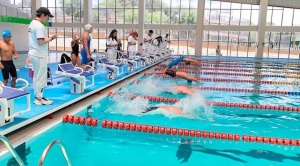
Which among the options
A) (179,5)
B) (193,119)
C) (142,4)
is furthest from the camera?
(179,5)

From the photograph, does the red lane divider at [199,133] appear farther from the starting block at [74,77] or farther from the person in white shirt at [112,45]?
the person in white shirt at [112,45]

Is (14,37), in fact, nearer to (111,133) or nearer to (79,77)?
(79,77)

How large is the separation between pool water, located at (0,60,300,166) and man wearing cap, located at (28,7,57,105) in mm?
824

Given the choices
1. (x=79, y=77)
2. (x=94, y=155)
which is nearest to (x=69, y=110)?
(x=79, y=77)

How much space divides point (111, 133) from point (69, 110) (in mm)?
1283

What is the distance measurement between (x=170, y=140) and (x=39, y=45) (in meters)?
2.51

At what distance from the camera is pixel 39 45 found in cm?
423

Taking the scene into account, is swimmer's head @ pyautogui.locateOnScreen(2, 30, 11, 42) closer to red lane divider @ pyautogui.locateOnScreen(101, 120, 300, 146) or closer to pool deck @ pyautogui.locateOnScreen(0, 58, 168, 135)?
pool deck @ pyautogui.locateOnScreen(0, 58, 168, 135)

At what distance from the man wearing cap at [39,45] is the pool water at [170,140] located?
32.4 inches

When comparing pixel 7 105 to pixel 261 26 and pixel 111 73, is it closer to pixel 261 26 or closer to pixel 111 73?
pixel 111 73

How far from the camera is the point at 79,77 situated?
5816 mm

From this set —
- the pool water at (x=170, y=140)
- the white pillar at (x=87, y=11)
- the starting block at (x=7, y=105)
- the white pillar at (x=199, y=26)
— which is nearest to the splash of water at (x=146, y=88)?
the pool water at (x=170, y=140)

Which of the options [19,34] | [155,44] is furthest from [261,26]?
[19,34]

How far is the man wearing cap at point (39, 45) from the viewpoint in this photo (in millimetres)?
4133
